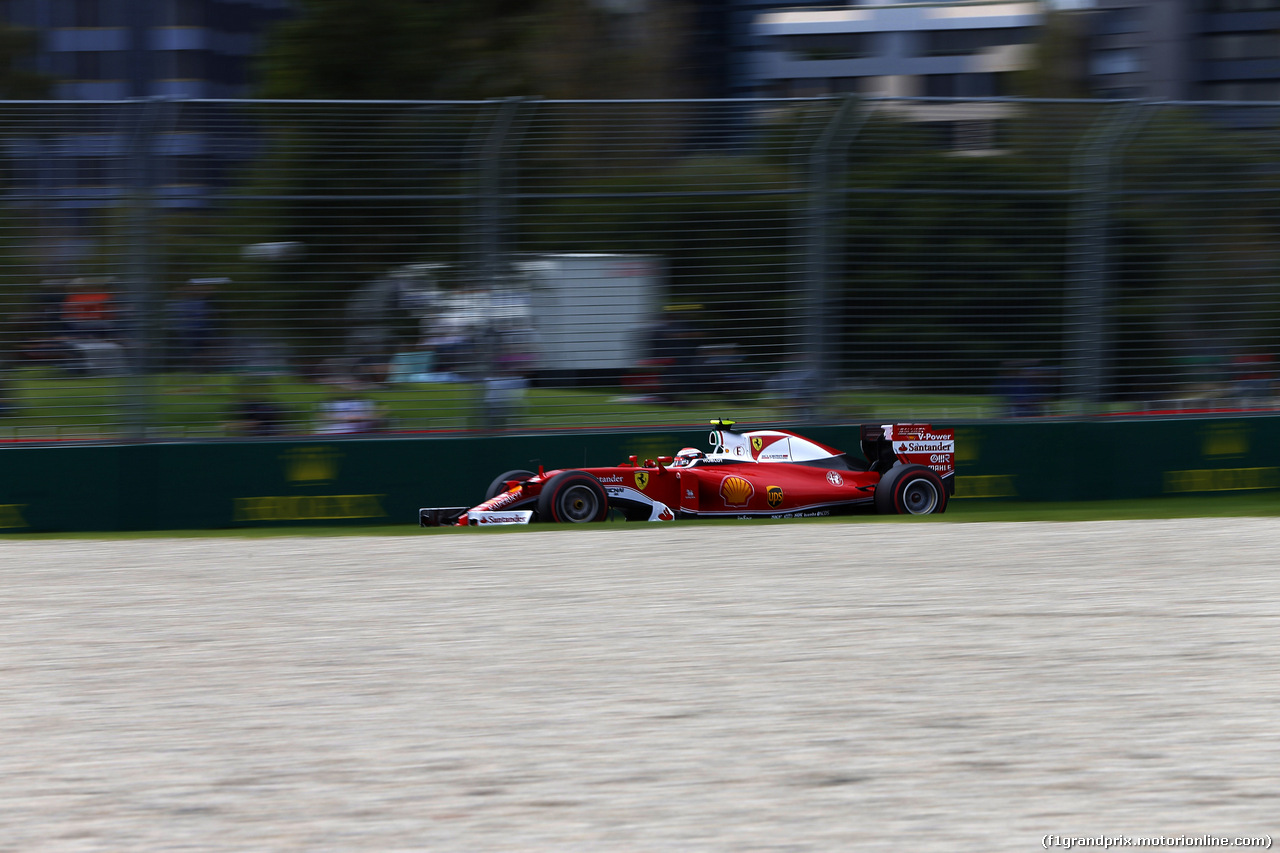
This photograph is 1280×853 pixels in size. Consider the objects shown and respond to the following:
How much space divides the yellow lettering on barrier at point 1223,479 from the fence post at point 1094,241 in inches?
43.4

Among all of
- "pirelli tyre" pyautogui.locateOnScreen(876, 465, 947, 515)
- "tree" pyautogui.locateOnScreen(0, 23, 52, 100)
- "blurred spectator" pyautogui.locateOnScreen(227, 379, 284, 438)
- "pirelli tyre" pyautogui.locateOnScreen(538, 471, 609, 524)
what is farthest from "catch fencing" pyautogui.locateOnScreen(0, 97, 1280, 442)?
"tree" pyautogui.locateOnScreen(0, 23, 52, 100)

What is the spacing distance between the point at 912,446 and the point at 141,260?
6.17 m

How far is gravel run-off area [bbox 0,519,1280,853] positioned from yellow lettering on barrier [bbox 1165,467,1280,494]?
14.6 ft

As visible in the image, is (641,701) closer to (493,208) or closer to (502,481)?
(502,481)

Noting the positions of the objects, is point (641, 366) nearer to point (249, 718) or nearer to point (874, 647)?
point (874, 647)

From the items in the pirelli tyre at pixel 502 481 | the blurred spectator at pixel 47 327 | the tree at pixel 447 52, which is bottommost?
the pirelli tyre at pixel 502 481

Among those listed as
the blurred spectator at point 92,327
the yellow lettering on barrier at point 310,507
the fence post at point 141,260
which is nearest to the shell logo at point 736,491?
the yellow lettering on barrier at point 310,507

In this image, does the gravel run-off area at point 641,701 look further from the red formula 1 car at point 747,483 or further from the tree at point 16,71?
the tree at point 16,71

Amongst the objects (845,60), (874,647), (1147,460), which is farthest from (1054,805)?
(845,60)

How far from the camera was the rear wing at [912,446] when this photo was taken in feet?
35.4

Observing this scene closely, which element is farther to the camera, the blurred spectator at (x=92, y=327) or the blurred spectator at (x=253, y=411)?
the blurred spectator at (x=253, y=411)

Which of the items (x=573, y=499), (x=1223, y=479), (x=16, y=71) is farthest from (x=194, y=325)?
(x=16, y=71)

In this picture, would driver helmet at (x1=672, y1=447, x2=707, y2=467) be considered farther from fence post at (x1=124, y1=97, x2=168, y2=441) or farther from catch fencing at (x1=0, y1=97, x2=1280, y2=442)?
fence post at (x1=124, y1=97, x2=168, y2=441)

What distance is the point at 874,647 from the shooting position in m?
5.12
